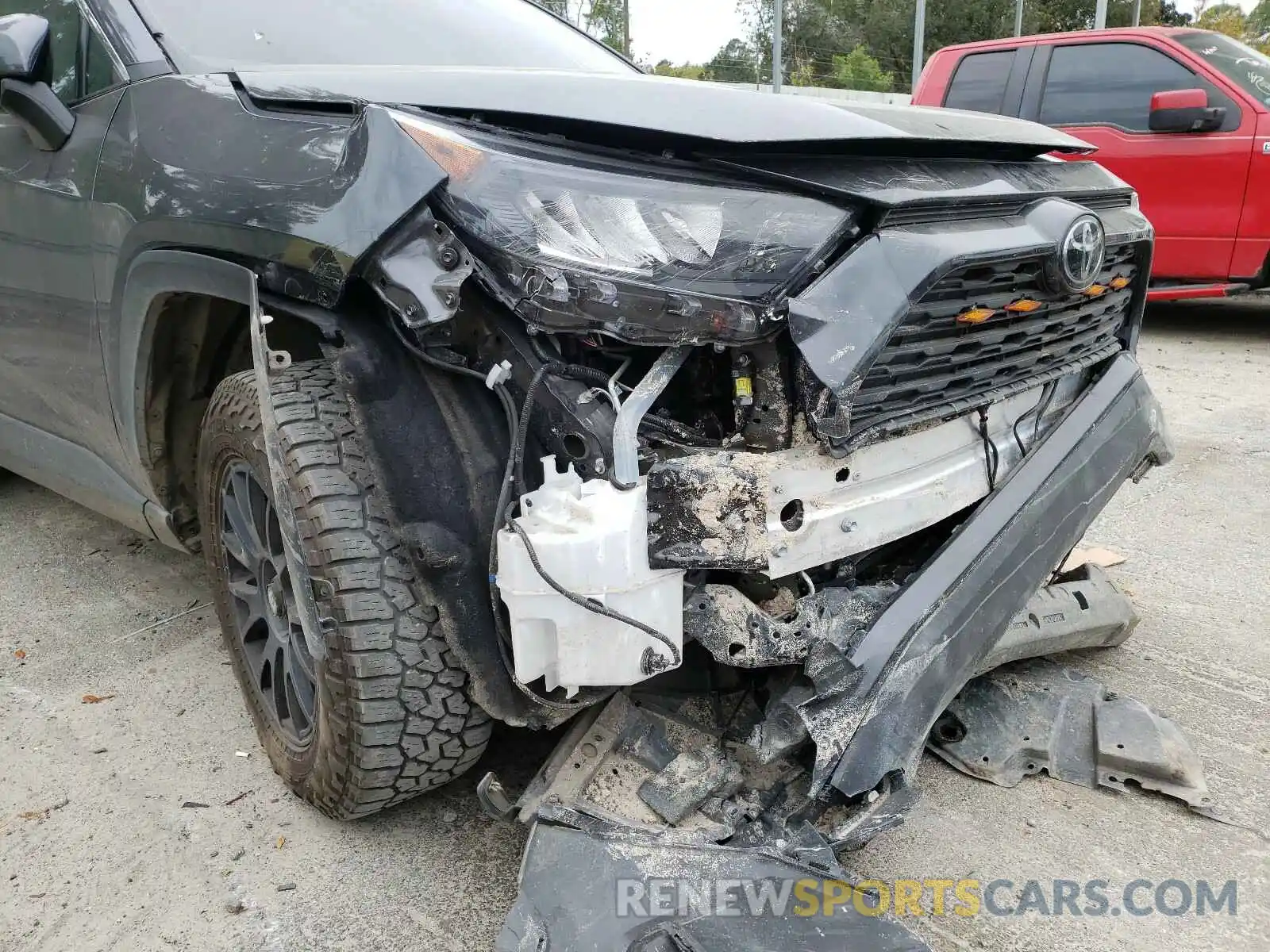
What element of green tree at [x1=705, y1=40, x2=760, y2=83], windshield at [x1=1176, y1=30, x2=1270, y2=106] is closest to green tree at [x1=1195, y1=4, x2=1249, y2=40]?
green tree at [x1=705, y1=40, x2=760, y2=83]

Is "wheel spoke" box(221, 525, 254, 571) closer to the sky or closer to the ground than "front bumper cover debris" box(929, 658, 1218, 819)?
closer to the sky

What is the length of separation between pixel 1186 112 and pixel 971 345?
5419 millimetres

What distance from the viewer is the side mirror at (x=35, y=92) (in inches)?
89.0

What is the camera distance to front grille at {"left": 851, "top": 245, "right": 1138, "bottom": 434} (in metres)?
1.70

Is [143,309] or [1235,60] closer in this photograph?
[143,309]

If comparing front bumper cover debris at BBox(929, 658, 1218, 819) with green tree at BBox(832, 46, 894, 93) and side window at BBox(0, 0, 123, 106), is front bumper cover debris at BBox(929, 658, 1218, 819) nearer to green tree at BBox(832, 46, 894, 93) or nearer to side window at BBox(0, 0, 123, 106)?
side window at BBox(0, 0, 123, 106)

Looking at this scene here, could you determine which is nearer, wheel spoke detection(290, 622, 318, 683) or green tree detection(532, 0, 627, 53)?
wheel spoke detection(290, 622, 318, 683)

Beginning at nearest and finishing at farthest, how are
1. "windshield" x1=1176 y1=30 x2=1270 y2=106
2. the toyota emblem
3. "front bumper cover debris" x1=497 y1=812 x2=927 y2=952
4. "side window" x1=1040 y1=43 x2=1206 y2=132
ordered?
1. "front bumper cover debris" x1=497 y1=812 x2=927 y2=952
2. the toyota emblem
3. "windshield" x1=1176 y1=30 x2=1270 y2=106
4. "side window" x1=1040 y1=43 x2=1206 y2=132

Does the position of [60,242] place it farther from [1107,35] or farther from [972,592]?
[1107,35]

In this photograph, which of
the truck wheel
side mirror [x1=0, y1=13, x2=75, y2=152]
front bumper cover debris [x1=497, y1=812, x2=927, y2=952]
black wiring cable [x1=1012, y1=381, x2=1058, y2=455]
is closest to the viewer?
front bumper cover debris [x1=497, y1=812, x2=927, y2=952]

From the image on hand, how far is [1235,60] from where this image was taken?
20.7 feet

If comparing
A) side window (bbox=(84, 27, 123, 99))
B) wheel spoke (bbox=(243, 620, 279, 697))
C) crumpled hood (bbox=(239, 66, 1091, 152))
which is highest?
side window (bbox=(84, 27, 123, 99))

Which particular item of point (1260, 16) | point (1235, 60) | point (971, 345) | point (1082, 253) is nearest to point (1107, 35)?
point (1235, 60)

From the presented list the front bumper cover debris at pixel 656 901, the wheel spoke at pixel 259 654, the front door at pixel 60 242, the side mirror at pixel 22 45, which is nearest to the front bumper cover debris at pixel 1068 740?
the front bumper cover debris at pixel 656 901
